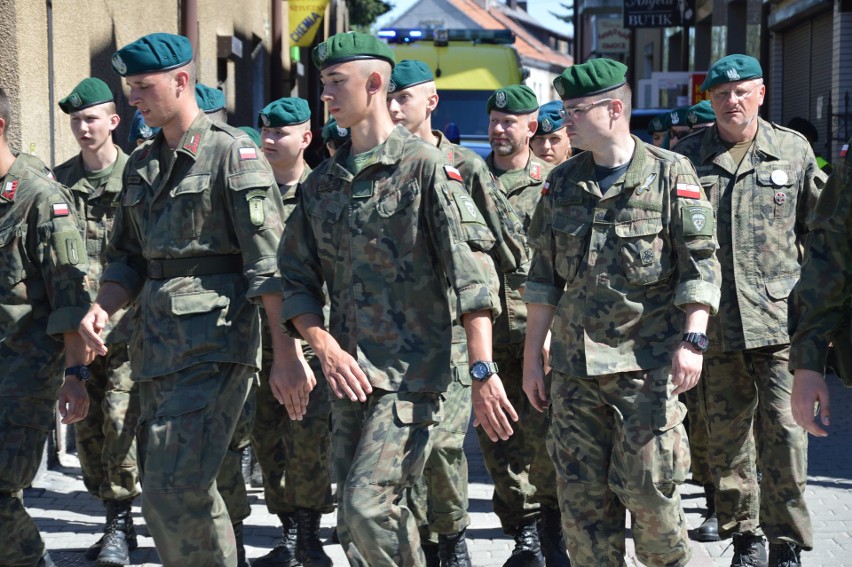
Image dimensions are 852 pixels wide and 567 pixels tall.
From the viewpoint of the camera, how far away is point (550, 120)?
7.87 m

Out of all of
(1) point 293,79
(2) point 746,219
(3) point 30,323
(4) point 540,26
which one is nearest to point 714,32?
(1) point 293,79

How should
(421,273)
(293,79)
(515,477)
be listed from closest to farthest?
(421,273) < (515,477) < (293,79)

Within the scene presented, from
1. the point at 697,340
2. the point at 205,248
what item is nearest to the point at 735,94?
the point at 697,340

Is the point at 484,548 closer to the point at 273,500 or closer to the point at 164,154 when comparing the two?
the point at 273,500

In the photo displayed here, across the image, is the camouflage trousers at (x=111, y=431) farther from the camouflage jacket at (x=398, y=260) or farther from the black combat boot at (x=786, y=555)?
the black combat boot at (x=786, y=555)

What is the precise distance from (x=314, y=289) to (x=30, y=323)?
4.63ft

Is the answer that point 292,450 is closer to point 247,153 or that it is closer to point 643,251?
point 247,153

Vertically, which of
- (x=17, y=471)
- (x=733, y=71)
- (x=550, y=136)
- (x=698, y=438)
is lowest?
(x=698, y=438)

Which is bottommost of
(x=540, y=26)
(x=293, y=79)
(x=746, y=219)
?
(x=746, y=219)

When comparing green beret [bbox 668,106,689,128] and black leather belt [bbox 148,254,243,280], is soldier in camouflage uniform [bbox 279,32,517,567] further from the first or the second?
green beret [bbox 668,106,689,128]

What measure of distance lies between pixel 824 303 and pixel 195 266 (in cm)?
228

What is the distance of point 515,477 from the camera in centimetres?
670

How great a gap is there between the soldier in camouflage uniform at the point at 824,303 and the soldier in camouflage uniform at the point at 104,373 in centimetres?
362

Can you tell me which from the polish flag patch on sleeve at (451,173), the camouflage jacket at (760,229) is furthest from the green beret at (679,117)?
the polish flag patch on sleeve at (451,173)
